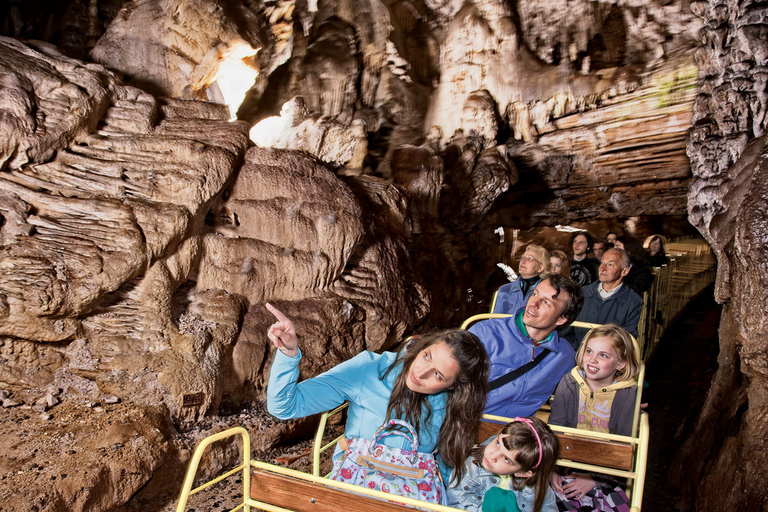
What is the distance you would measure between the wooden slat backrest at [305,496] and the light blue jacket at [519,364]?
1.18 meters

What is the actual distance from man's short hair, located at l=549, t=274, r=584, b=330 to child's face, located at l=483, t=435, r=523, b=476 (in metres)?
1.01

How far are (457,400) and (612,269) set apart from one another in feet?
7.78

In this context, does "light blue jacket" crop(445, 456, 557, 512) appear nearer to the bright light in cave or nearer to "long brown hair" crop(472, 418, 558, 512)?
"long brown hair" crop(472, 418, 558, 512)

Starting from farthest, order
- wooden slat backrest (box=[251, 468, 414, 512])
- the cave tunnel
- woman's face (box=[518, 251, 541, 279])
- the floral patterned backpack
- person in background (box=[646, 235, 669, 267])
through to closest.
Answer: person in background (box=[646, 235, 669, 267]) < woman's face (box=[518, 251, 541, 279]) < the cave tunnel < the floral patterned backpack < wooden slat backrest (box=[251, 468, 414, 512])

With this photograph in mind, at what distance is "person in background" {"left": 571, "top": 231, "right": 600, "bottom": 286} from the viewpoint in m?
5.01

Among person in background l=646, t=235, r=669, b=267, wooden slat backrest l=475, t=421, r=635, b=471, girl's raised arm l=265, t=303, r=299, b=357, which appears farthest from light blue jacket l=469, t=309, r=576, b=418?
person in background l=646, t=235, r=669, b=267

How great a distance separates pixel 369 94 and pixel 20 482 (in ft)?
28.4

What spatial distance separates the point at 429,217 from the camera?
808cm

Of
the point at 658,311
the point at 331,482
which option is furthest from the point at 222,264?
the point at 658,311

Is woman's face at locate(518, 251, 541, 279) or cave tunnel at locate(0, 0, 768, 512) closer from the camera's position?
cave tunnel at locate(0, 0, 768, 512)

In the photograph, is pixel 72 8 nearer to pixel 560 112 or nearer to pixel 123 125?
pixel 123 125

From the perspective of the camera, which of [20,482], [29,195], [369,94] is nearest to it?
[20,482]

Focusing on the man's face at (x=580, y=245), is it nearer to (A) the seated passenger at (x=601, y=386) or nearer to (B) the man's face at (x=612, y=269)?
(B) the man's face at (x=612, y=269)

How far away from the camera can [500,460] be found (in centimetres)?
204
